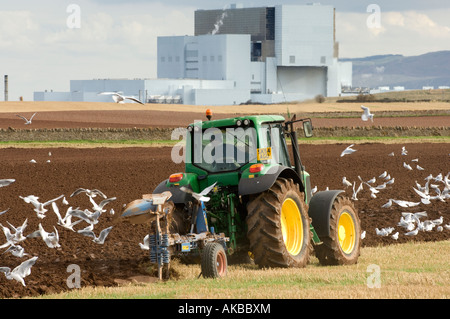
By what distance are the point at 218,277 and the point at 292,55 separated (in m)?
109

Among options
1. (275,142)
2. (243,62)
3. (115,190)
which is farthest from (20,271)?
(243,62)

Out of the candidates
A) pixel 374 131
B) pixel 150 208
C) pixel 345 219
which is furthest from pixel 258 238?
pixel 374 131

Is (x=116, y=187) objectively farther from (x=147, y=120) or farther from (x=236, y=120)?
(x=147, y=120)

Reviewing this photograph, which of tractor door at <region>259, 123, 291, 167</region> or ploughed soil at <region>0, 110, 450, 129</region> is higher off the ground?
tractor door at <region>259, 123, 291, 167</region>

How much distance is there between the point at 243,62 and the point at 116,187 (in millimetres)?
97123

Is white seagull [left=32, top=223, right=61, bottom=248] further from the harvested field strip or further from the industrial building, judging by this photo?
the industrial building

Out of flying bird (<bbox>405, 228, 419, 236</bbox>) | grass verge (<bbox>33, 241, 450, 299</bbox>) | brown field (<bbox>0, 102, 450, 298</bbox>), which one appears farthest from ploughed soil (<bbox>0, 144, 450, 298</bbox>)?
grass verge (<bbox>33, 241, 450, 299</bbox>)

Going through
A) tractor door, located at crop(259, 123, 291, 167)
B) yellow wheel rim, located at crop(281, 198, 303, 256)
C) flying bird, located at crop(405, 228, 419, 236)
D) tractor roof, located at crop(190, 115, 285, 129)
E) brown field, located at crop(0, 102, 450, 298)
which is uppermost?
tractor roof, located at crop(190, 115, 285, 129)

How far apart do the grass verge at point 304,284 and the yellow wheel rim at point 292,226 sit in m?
0.56

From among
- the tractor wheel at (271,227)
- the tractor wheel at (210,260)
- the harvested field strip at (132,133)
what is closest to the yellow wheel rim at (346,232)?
the tractor wheel at (271,227)

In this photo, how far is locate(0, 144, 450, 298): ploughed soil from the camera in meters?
13.4

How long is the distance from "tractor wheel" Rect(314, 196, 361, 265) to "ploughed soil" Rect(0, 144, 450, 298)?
93.9 inches

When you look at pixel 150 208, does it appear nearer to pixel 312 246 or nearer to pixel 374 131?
pixel 312 246
